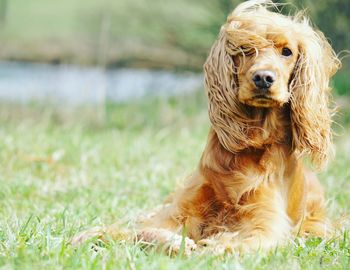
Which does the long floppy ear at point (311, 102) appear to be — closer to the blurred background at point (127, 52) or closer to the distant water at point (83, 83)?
the blurred background at point (127, 52)

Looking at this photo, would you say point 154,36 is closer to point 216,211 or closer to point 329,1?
point 329,1

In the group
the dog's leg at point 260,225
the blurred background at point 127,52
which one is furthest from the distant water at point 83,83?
the dog's leg at point 260,225

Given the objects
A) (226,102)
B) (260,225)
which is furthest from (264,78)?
(260,225)

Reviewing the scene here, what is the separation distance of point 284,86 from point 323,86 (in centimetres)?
43

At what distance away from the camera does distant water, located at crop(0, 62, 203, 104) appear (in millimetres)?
9055

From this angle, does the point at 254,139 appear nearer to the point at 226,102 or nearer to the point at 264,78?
the point at 226,102

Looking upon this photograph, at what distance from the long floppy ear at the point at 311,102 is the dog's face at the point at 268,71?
57mm

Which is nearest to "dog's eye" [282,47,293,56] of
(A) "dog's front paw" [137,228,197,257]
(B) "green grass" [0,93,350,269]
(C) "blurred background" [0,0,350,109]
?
(B) "green grass" [0,93,350,269]

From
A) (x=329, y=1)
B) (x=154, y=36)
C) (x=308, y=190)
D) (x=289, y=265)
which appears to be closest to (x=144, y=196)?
(x=308, y=190)

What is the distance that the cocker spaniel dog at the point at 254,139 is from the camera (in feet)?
14.1

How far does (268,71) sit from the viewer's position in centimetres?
408

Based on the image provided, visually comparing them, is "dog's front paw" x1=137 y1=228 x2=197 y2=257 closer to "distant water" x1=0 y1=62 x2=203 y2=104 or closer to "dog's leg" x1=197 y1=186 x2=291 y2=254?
"dog's leg" x1=197 y1=186 x2=291 y2=254

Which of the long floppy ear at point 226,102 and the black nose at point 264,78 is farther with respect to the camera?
the long floppy ear at point 226,102

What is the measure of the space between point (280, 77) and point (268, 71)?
131mm
